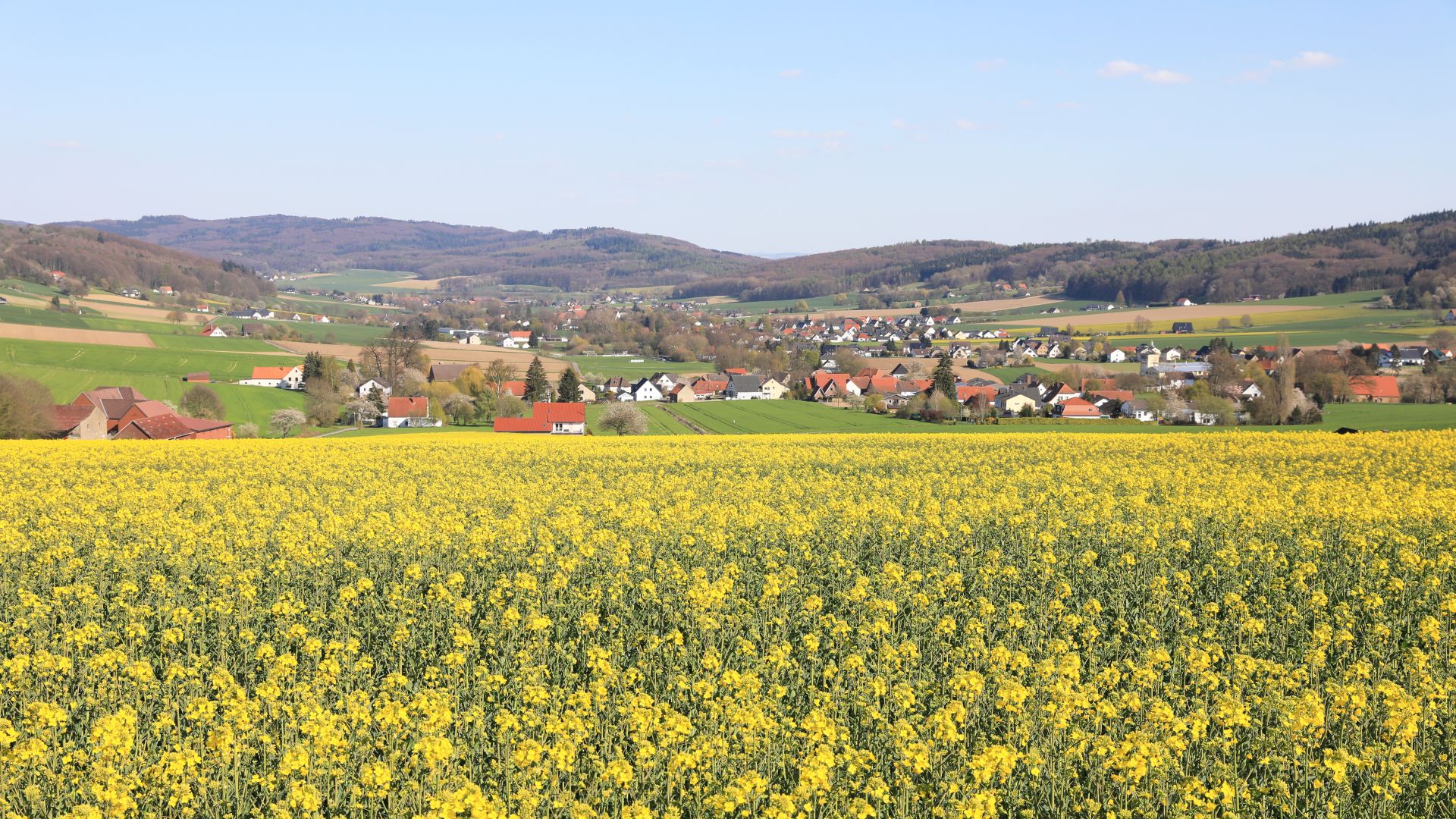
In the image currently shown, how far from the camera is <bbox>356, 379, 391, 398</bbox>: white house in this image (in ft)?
271

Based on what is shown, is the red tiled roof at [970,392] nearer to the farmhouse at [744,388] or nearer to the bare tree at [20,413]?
the farmhouse at [744,388]

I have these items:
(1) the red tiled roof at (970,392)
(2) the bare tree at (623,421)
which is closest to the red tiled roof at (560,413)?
(2) the bare tree at (623,421)

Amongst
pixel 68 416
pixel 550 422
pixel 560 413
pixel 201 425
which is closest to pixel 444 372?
pixel 560 413

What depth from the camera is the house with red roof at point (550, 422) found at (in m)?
64.4

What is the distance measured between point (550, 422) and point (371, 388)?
96.8 feet

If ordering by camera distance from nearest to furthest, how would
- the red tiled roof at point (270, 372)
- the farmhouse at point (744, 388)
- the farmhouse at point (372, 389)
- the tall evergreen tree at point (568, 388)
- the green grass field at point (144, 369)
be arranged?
1. the green grass field at point (144, 369)
2. the farmhouse at point (372, 389)
3. the tall evergreen tree at point (568, 388)
4. the red tiled roof at point (270, 372)
5. the farmhouse at point (744, 388)

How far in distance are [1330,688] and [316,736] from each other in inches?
376

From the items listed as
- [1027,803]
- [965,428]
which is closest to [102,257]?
[965,428]

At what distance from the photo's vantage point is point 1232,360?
91125 mm

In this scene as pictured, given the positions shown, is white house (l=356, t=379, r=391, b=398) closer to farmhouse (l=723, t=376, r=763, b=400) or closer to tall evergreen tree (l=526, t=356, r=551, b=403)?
tall evergreen tree (l=526, t=356, r=551, b=403)

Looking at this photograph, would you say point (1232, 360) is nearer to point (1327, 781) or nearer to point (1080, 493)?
point (1080, 493)

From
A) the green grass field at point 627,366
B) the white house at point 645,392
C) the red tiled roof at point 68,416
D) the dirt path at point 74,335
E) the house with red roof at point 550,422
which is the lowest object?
the white house at point 645,392

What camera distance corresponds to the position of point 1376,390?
80.2m

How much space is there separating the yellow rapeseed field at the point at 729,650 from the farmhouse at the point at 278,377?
3259 inches
